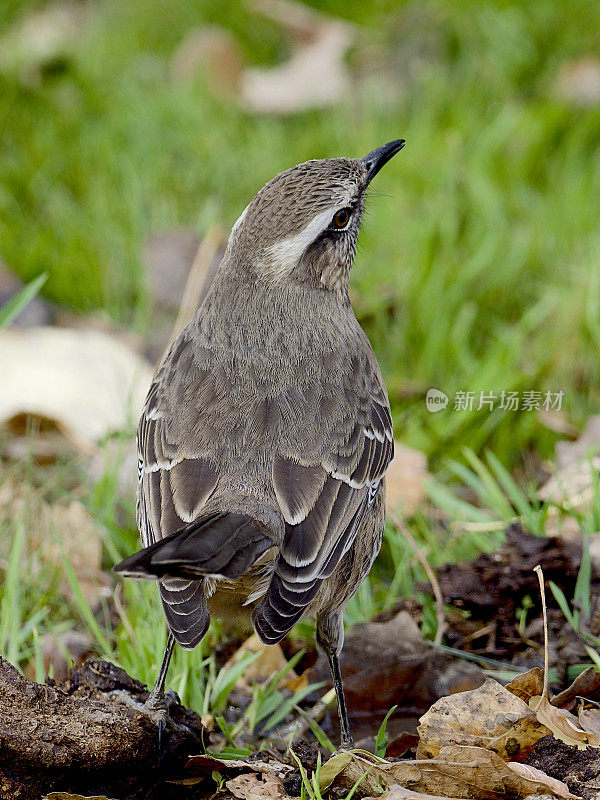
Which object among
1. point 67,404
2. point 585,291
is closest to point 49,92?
point 67,404

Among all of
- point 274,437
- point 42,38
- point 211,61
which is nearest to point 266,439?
point 274,437

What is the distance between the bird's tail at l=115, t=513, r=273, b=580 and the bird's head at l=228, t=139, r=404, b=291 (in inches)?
49.5

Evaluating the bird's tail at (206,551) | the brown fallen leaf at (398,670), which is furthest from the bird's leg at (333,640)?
the bird's tail at (206,551)

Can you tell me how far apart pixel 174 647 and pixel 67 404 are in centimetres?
205

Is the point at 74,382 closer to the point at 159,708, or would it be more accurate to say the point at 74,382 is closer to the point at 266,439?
the point at 266,439

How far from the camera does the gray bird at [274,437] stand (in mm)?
3340

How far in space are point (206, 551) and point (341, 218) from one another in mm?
1873

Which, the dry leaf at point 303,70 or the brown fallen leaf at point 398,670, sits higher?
the dry leaf at point 303,70

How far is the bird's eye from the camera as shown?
4.39m

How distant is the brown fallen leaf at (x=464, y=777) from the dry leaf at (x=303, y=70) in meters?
7.01

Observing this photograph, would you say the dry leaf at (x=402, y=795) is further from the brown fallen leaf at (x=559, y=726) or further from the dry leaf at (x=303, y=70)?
the dry leaf at (x=303, y=70)

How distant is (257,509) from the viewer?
11.6 ft

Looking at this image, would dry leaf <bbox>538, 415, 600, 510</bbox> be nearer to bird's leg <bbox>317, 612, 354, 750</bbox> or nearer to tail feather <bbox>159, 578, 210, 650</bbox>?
bird's leg <bbox>317, 612, 354, 750</bbox>

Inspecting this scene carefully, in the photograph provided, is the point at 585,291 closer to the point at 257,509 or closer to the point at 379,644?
the point at 379,644
